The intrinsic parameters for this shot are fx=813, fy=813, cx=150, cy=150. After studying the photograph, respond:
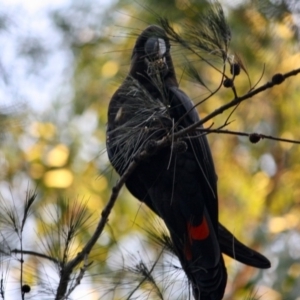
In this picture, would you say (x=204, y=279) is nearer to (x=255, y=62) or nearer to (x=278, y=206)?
(x=255, y=62)

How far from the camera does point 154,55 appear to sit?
2664 mm

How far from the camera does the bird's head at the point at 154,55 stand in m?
2.37

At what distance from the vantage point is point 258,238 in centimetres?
530

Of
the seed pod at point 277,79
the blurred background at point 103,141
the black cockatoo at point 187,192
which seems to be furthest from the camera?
the blurred background at point 103,141

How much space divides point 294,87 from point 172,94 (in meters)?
3.05

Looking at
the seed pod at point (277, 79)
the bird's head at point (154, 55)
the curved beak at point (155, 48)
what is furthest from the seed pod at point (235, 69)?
the curved beak at point (155, 48)

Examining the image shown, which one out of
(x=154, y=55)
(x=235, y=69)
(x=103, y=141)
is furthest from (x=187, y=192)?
(x=103, y=141)

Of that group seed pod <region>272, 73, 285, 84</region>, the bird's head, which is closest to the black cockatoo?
the bird's head

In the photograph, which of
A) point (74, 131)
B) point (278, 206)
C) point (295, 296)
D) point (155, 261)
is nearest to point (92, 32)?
point (74, 131)

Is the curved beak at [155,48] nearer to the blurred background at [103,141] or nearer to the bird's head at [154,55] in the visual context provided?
the bird's head at [154,55]

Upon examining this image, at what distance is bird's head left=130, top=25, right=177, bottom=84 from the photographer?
237cm

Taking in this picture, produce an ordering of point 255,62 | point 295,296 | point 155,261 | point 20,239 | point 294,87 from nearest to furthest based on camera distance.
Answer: point 20,239 → point 155,261 → point 295,296 → point 255,62 → point 294,87

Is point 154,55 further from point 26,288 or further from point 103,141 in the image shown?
point 103,141

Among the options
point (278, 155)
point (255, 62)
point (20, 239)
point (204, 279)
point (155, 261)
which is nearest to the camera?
point (20, 239)
